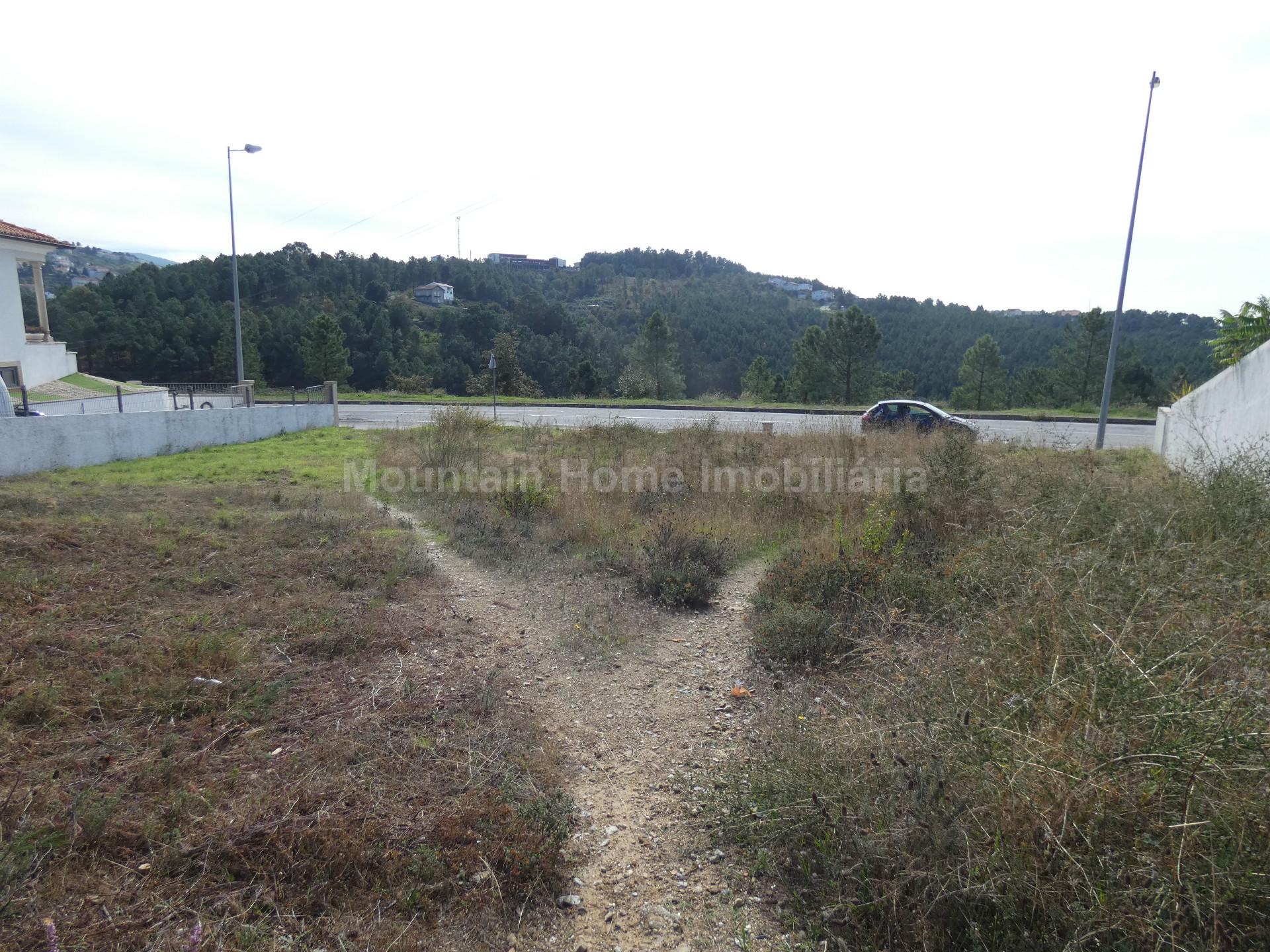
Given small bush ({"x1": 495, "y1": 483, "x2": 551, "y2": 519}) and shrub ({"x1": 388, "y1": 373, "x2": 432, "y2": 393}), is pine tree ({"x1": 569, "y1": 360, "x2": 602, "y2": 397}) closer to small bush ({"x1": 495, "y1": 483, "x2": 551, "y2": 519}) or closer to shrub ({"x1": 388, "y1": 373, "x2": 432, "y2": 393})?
shrub ({"x1": 388, "y1": 373, "x2": 432, "y2": 393})

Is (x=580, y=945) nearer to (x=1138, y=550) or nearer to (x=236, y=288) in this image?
(x=1138, y=550)

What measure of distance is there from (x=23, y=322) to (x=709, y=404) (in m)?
25.5

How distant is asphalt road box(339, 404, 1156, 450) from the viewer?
18.1 meters

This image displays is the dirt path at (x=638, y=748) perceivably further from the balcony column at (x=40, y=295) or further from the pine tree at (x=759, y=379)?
the pine tree at (x=759, y=379)

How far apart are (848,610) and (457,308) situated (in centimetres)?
6820

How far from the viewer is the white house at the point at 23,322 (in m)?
22.1

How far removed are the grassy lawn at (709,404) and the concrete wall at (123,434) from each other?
9061mm

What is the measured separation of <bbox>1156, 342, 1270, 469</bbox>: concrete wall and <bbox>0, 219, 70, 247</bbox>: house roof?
32.9 metres

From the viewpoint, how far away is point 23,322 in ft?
75.5

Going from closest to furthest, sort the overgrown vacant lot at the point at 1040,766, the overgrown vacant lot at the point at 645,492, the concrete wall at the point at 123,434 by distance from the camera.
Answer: the overgrown vacant lot at the point at 1040,766 < the overgrown vacant lot at the point at 645,492 < the concrete wall at the point at 123,434

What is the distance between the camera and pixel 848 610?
5781 mm

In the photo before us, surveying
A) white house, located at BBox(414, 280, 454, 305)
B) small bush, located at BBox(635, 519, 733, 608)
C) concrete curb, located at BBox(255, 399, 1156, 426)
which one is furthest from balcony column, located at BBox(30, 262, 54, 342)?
white house, located at BBox(414, 280, 454, 305)

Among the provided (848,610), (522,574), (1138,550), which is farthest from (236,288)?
(1138,550)

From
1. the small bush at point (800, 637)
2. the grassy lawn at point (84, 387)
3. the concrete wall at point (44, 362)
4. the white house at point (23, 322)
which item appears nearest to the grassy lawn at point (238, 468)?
the grassy lawn at point (84, 387)
